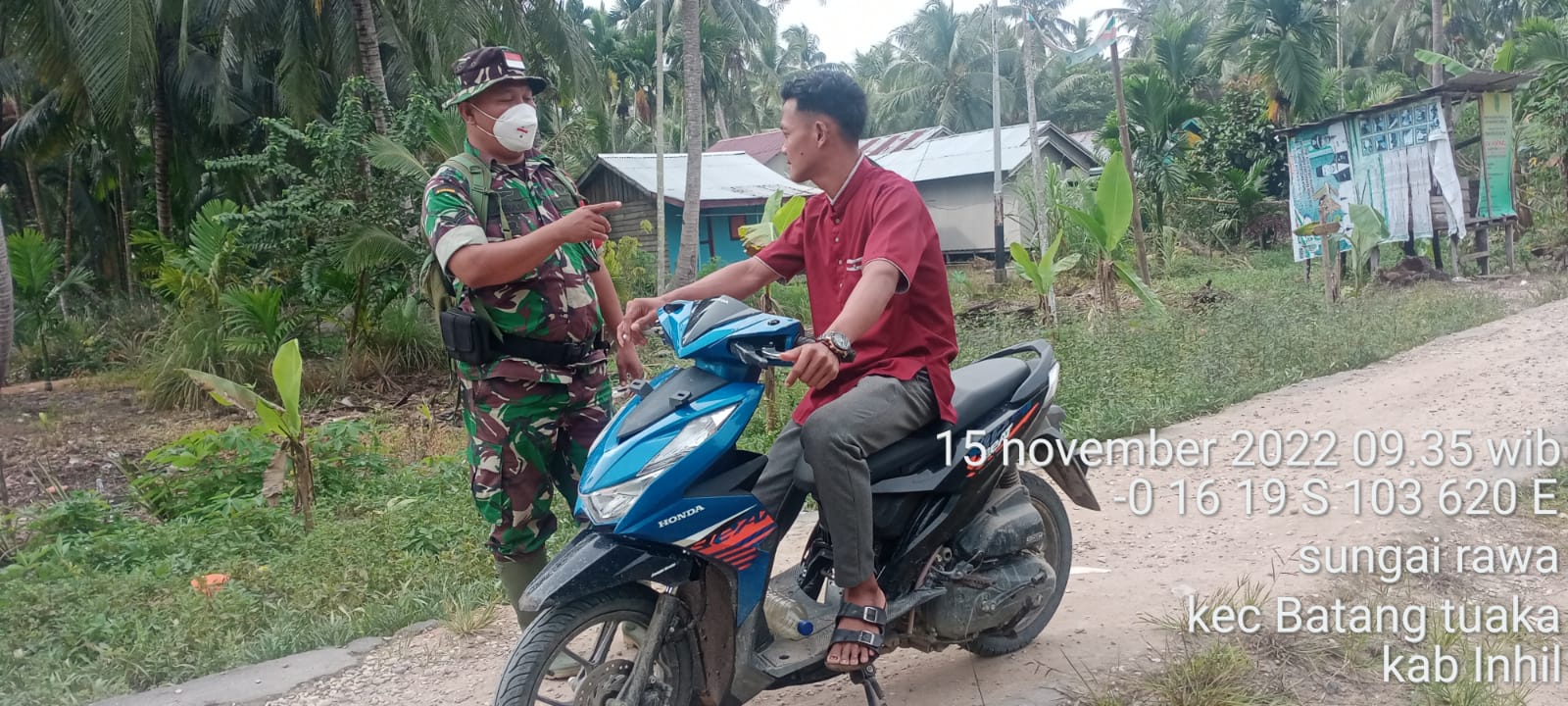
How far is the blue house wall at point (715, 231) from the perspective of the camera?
81.3 ft

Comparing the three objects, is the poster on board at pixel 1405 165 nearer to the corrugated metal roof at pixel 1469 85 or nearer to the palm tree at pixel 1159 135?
A: the corrugated metal roof at pixel 1469 85

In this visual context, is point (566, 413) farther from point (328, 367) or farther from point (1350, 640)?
point (328, 367)

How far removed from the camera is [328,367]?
1121cm

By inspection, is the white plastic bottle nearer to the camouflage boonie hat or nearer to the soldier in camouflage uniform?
the soldier in camouflage uniform

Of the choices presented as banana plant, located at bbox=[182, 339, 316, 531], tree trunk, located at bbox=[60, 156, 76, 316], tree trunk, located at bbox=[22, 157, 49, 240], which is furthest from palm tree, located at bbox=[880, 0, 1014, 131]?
banana plant, located at bbox=[182, 339, 316, 531]

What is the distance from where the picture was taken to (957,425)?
2986 millimetres

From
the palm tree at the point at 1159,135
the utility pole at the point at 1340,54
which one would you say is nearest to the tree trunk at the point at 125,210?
the palm tree at the point at 1159,135

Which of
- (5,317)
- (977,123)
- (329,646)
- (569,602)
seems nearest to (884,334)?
(569,602)

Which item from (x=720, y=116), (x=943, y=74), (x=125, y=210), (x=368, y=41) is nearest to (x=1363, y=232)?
(x=368, y=41)

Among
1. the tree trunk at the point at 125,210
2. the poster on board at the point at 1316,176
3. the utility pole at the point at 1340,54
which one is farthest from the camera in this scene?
the utility pole at the point at 1340,54

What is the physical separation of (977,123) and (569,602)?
4957cm

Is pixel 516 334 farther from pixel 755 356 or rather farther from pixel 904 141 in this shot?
pixel 904 141

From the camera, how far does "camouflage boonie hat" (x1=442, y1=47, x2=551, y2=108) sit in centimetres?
329

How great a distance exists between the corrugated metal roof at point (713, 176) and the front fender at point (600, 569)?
21068mm
